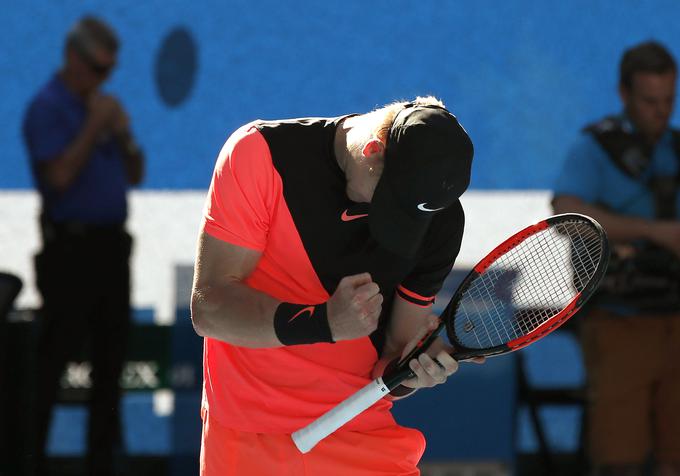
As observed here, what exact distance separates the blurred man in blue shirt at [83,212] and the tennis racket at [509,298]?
74.6 inches

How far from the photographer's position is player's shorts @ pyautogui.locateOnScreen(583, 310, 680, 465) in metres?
4.30

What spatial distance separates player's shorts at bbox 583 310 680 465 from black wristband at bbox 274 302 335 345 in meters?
2.23

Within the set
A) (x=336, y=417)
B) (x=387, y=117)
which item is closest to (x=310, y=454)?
(x=336, y=417)

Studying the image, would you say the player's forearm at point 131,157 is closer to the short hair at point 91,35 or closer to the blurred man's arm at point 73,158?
the blurred man's arm at point 73,158

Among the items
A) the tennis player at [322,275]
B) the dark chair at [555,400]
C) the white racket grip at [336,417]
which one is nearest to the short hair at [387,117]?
the tennis player at [322,275]

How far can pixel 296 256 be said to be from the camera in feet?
8.37

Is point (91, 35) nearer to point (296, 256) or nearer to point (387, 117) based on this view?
point (296, 256)

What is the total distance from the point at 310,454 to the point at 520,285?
0.69 metres

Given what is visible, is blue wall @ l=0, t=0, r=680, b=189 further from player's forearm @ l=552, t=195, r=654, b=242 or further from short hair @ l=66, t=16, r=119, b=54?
player's forearm @ l=552, t=195, r=654, b=242

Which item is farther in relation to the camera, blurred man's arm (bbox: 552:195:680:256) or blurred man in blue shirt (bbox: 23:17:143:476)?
blurred man in blue shirt (bbox: 23:17:143:476)

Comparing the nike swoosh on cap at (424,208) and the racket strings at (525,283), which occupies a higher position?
the nike swoosh on cap at (424,208)

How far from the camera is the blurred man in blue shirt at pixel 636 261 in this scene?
4.23 m

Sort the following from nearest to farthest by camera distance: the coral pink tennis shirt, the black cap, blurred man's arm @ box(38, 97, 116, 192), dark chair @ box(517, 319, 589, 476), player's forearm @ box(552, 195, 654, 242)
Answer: the black cap < the coral pink tennis shirt < player's forearm @ box(552, 195, 654, 242) < blurred man's arm @ box(38, 97, 116, 192) < dark chair @ box(517, 319, 589, 476)

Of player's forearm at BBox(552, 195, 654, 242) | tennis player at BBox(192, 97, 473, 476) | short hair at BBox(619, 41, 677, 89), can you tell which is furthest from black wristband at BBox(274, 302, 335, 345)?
short hair at BBox(619, 41, 677, 89)
